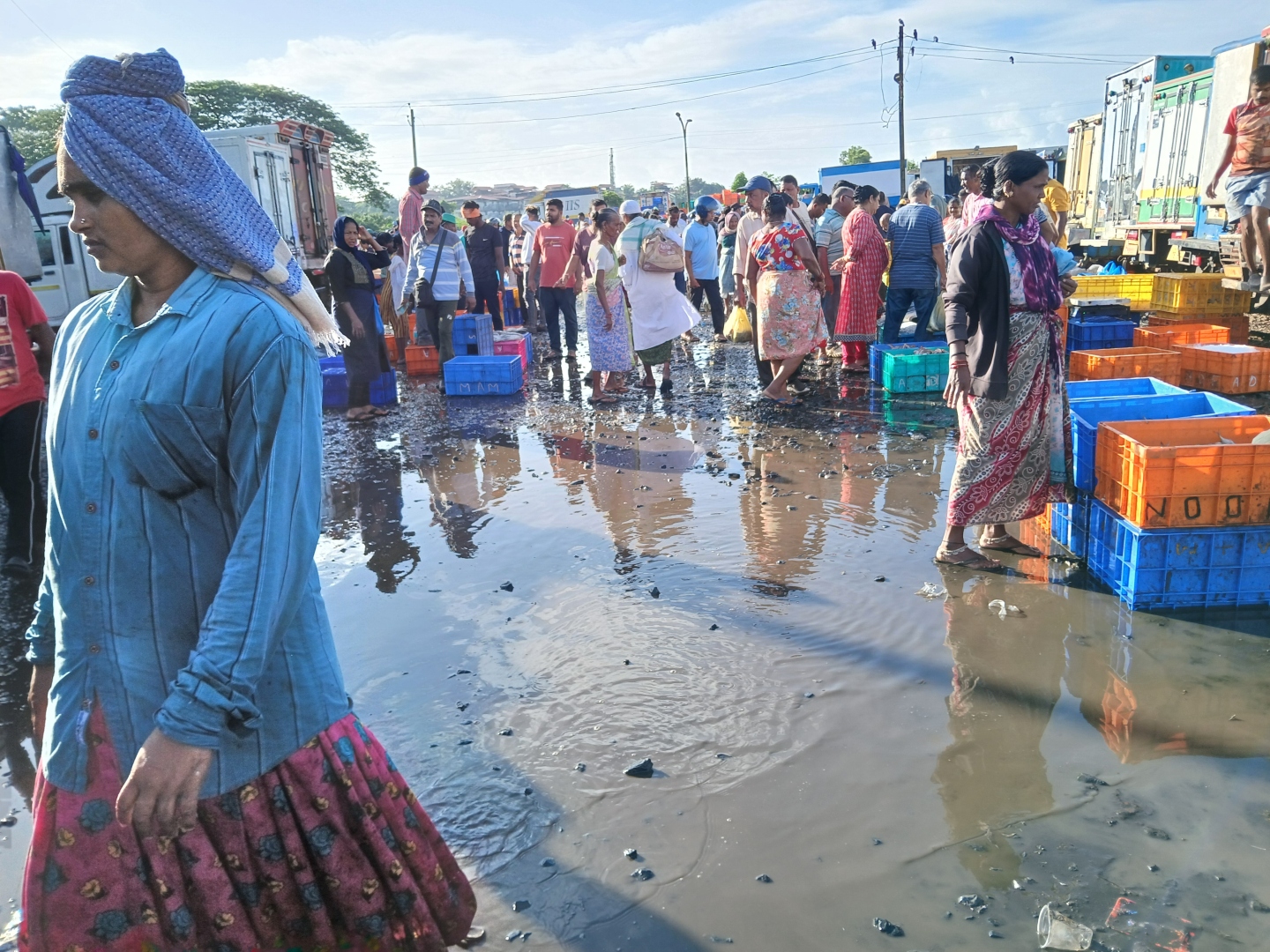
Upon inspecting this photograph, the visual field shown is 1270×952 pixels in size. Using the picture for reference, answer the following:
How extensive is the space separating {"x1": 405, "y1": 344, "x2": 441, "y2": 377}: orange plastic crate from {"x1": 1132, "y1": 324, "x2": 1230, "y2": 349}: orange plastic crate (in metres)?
7.61

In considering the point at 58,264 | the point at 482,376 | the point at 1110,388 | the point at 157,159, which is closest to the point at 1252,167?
the point at 1110,388

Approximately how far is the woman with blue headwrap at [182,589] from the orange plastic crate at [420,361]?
10.2 meters

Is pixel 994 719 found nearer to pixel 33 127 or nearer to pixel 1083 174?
pixel 1083 174

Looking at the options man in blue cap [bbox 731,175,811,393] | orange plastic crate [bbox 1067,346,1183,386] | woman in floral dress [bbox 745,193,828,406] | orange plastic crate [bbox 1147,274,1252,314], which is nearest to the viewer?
orange plastic crate [bbox 1067,346,1183,386]

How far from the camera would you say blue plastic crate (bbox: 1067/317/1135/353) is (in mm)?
8328

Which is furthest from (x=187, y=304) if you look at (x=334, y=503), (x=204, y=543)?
(x=334, y=503)

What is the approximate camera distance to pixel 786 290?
320 inches

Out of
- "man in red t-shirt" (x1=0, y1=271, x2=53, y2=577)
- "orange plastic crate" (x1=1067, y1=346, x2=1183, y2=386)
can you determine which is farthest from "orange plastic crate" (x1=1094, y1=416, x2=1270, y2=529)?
"man in red t-shirt" (x1=0, y1=271, x2=53, y2=577)

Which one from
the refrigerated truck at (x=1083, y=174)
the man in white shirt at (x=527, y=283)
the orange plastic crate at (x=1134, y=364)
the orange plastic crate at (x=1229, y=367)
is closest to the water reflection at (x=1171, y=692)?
the orange plastic crate at (x=1134, y=364)

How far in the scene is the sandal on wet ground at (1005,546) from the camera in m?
4.77

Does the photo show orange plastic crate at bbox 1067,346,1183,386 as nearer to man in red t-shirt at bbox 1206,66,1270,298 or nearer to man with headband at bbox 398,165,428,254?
man in red t-shirt at bbox 1206,66,1270,298

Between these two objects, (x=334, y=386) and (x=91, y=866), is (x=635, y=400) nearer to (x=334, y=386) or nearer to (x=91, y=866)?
(x=334, y=386)

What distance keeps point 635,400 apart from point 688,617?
536cm

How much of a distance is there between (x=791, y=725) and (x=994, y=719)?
70 centimetres
